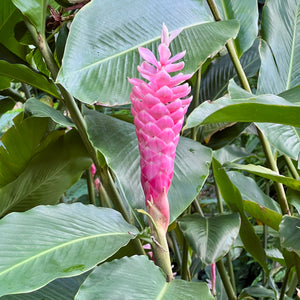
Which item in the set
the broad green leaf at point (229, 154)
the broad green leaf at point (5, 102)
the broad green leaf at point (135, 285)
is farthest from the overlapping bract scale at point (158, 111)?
the broad green leaf at point (229, 154)

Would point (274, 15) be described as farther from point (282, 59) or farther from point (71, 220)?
point (71, 220)

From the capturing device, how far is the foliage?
0.45 meters

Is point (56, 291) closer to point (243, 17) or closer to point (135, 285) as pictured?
point (135, 285)

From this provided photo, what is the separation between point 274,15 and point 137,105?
533 mm

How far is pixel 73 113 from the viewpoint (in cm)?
67

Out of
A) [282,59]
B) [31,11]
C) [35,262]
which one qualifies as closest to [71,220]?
[35,262]

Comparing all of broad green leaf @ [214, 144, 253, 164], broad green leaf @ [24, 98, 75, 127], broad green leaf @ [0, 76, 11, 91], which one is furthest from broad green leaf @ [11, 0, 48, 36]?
broad green leaf @ [214, 144, 253, 164]

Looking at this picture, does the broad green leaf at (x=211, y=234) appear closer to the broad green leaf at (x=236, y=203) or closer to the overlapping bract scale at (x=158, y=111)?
the broad green leaf at (x=236, y=203)

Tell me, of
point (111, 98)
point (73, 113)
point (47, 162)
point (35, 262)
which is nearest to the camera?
point (35, 262)

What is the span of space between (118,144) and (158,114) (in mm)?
161

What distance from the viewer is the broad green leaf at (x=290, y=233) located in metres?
0.67

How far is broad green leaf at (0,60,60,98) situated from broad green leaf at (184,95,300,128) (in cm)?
33

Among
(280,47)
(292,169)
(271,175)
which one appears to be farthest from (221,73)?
(271,175)

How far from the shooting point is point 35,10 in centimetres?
63
